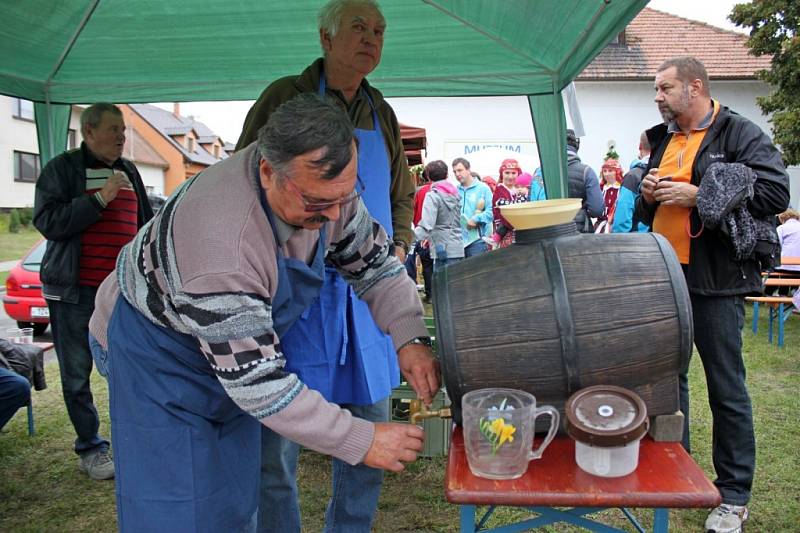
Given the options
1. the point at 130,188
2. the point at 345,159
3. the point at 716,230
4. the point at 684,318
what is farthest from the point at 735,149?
the point at 130,188

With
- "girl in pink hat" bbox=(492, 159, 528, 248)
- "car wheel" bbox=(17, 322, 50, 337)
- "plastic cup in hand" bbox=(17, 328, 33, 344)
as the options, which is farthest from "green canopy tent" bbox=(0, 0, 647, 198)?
"car wheel" bbox=(17, 322, 50, 337)

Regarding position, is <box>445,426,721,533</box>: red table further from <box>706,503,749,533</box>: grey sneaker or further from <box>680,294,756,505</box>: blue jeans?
<box>706,503,749,533</box>: grey sneaker

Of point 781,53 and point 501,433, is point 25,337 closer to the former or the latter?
point 501,433

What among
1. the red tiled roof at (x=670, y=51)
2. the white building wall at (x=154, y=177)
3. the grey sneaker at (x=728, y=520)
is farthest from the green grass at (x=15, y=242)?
the grey sneaker at (x=728, y=520)

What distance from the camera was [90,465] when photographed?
327 cm

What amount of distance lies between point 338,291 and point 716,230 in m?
1.45

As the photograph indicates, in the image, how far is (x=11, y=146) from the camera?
26000 millimetres

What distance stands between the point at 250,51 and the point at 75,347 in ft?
6.47

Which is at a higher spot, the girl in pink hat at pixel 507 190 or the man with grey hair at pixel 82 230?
the girl in pink hat at pixel 507 190

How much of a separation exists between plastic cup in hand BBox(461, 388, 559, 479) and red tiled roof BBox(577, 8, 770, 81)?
2000 centimetres

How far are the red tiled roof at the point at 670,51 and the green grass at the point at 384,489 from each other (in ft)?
57.7

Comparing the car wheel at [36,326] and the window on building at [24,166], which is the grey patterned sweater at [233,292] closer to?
the car wheel at [36,326]

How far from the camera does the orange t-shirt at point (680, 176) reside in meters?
2.48

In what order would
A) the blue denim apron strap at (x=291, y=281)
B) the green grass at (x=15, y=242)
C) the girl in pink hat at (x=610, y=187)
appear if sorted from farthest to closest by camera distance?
the green grass at (x=15, y=242)
the girl in pink hat at (x=610, y=187)
the blue denim apron strap at (x=291, y=281)
